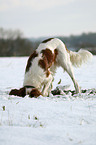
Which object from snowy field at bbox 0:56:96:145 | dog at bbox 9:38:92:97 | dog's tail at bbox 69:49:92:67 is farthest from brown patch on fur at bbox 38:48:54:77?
snowy field at bbox 0:56:96:145

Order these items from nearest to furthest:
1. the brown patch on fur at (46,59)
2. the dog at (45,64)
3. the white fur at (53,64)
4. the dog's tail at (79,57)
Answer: the dog at (45,64) → the white fur at (53,64) → the brown patch on fur at (46,59) → the dog's tail at (79,57)

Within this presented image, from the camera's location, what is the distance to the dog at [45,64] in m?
3.78

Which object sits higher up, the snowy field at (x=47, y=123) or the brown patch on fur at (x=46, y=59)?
the brown patch on fur at (x=46, y=59)

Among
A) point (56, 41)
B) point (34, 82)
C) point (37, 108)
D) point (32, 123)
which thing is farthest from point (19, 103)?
point (56, 41)

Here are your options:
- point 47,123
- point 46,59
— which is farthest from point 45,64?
point 47,123

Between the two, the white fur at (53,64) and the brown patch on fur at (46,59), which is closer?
the white fur at (53,64)

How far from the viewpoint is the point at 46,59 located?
4266 mm

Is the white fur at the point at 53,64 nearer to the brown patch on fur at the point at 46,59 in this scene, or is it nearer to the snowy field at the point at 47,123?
the brown patch on fur at the point at 46,59

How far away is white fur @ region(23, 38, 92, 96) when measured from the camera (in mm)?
4008

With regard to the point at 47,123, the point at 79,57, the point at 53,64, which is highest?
the point at 79,57

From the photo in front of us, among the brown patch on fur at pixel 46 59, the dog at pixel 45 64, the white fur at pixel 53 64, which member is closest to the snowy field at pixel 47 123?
the dog at pixel 45 64

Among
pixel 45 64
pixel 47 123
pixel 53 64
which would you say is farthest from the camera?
pixel 53 64

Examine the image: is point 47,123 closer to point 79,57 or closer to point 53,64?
point 53,64

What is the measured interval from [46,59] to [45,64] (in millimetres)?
140
